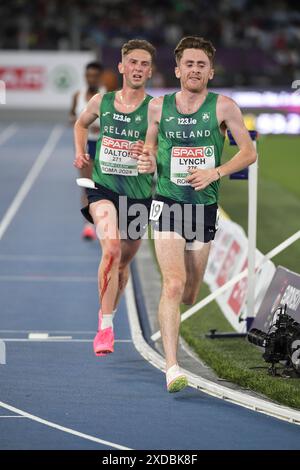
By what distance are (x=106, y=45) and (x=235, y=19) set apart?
519 centimetres

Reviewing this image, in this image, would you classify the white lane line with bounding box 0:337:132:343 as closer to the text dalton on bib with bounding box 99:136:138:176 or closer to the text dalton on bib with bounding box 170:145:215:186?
the text dalton on bib with bounding box 99:136:138:176

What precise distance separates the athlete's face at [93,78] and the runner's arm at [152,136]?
6698mm

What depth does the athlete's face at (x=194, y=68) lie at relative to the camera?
8516 millimetres

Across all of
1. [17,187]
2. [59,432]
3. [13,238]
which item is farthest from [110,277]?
[17,187]

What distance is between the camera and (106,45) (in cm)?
4078

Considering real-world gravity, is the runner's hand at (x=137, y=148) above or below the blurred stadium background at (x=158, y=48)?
above

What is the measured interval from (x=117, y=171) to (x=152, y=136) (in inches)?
37.2

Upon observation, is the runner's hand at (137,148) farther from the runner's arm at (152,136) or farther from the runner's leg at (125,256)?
the runner's leg at (125,256)

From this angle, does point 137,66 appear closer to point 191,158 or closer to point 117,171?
point 117,171

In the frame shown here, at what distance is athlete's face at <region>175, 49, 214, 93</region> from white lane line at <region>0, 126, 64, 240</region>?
9519mm

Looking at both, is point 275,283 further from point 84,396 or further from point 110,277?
point 84,396

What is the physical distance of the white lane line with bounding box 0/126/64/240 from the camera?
19636 mm

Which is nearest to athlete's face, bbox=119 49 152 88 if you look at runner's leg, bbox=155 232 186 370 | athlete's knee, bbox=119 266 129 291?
runner's leg, bbox=155 232 186 370

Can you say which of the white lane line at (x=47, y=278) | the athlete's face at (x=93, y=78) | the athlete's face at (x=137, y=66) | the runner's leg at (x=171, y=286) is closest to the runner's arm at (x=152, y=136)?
the runner's leg at (x=171, y=286)
